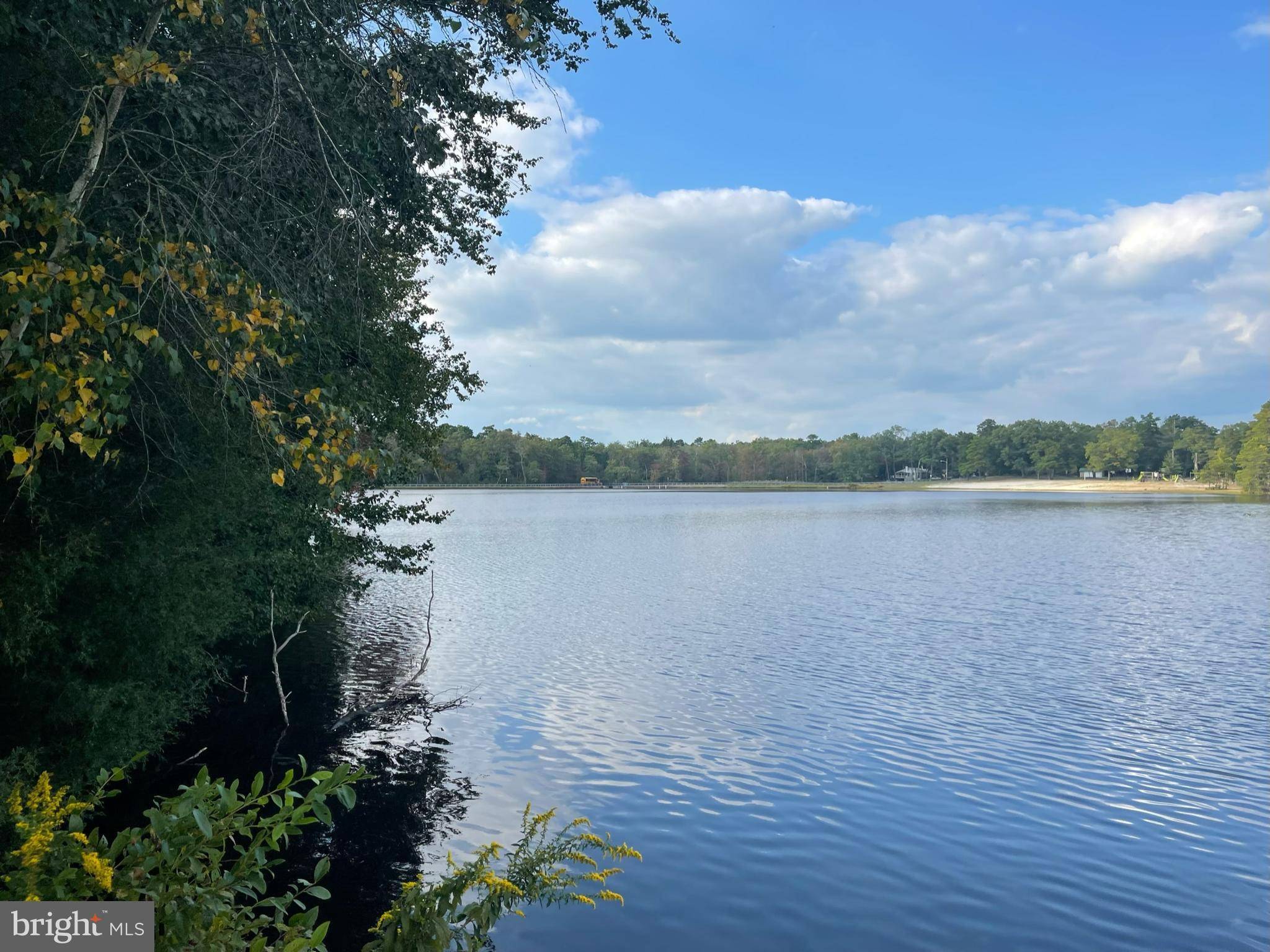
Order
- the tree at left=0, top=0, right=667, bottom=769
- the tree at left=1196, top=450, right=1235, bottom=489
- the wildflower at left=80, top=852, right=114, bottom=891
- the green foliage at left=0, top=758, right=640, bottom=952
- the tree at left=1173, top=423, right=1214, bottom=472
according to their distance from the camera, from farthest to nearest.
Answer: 1. the tree at left=1173, top=423, right=1214, bottom=472
2. the tree at left=1196, top=450, right=1235, bottom=489
3. the tree at left=0, top=0, right=667, bottom=769
4. the green foliage at left=0, top=758, right=640, bottom=952
5. the wildflower at left=80, top=852, right=114, bottom=891

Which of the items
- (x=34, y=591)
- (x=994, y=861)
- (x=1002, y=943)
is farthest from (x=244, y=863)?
(x=994, y=861)

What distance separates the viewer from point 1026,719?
17.4 m

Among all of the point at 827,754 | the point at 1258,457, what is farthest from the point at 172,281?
the point at 1258,457

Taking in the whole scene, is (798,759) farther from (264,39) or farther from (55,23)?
(55,23)

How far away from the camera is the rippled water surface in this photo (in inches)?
403

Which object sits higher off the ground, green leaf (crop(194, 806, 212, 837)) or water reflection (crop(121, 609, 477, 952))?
green leaf (crop(194, 806, 212, 837))

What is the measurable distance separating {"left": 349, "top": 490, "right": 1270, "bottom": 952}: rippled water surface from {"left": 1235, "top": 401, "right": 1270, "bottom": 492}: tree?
11353 centimetres

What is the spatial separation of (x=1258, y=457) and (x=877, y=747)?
14786 centimetres

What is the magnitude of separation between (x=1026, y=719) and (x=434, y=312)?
16570mm

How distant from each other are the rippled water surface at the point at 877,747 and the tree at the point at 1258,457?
11353 cm

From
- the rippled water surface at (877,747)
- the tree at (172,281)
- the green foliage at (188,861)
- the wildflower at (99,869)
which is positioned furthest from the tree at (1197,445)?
the wildflower at (99,869)

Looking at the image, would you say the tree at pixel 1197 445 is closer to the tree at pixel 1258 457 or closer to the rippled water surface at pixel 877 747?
the tree at pixel 1258 457

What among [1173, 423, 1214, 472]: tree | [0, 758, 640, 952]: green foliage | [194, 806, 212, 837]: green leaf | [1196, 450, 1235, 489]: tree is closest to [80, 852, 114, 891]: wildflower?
[0, 758, 640, 952]: green foliage

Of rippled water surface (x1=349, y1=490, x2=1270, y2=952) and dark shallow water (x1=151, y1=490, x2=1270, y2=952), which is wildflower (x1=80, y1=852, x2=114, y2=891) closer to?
dark shallow water (x1=151, y1=490, x2=1270, y2=952)
